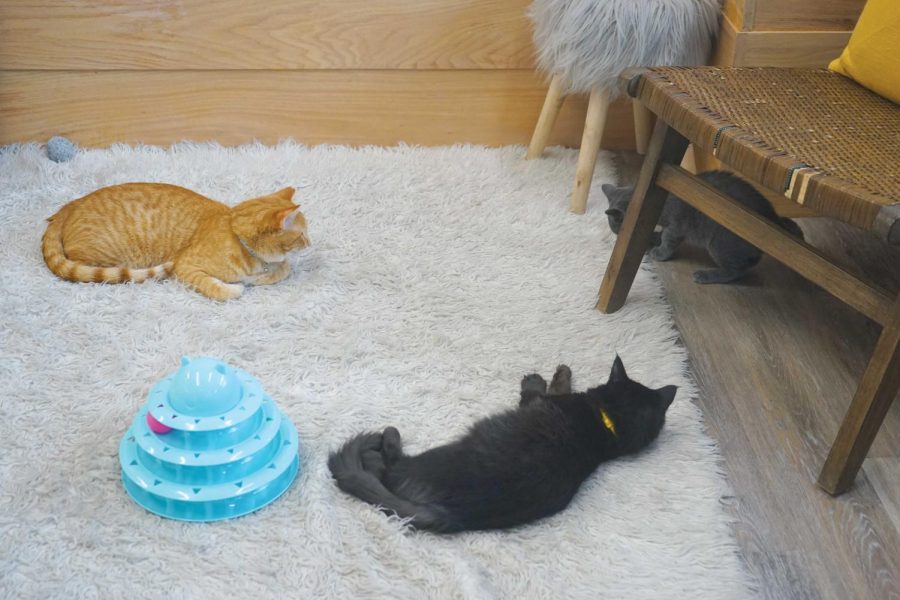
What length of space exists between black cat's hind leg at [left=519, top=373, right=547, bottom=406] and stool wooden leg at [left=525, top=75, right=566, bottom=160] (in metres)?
0.86

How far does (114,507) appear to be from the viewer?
1.29m

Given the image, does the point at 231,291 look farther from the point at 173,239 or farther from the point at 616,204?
the point at 616,204

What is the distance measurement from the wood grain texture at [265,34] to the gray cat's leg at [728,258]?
74cm

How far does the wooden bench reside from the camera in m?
1.27

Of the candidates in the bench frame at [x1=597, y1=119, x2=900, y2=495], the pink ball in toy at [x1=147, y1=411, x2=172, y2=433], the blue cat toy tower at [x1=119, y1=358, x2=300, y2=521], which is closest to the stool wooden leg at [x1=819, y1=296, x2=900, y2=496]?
the bench frame at [x1=597, y1=119, x2=900, y2=495]

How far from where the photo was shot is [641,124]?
2.30 meters

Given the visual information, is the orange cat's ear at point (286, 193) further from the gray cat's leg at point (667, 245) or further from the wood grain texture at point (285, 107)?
the gray cat's leg at point (667, 245)

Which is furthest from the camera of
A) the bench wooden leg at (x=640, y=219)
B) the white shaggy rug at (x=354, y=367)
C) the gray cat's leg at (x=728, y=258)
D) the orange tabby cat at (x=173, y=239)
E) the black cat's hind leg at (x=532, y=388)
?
the gray cat's leg at (x=728, y=258)

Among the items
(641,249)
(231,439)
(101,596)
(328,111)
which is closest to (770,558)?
(641,249)

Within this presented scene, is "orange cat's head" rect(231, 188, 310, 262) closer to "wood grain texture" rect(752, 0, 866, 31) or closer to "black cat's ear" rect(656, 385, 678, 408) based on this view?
"black cat's ear" rect(656, 385, 678, 408)

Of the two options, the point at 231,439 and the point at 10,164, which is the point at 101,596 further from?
the point at 10,164

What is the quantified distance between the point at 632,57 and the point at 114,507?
139 centimetres

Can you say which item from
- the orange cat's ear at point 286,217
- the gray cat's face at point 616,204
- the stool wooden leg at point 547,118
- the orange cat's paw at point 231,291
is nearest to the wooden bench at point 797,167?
the gray cat's face at point 616,204

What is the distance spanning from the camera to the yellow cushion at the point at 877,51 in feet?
5.07
